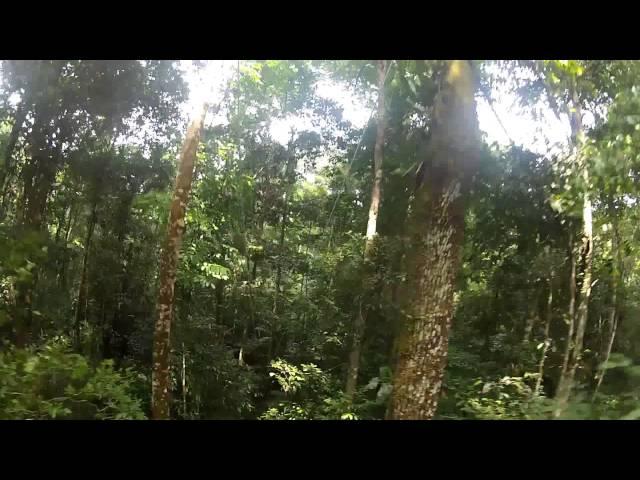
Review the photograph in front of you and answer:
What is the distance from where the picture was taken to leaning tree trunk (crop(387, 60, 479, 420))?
2.33 meters

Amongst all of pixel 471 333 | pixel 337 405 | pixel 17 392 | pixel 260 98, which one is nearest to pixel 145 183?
pixel 260 98

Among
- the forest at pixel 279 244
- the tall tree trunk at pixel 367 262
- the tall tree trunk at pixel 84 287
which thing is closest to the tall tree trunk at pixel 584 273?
the forest at pixel 279 244

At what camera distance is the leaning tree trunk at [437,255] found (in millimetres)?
2330

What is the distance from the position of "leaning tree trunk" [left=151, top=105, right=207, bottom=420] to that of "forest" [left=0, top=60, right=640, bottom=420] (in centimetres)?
1

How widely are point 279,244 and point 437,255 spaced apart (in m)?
2.44

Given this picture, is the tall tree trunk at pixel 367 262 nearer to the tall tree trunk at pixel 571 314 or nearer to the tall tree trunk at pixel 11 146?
the tall tree trunk at pixel 571 314

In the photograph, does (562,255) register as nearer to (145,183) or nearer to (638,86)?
(638,86)

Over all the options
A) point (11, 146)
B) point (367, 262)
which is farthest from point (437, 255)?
point (11, 146)

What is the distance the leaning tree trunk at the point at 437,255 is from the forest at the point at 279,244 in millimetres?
773

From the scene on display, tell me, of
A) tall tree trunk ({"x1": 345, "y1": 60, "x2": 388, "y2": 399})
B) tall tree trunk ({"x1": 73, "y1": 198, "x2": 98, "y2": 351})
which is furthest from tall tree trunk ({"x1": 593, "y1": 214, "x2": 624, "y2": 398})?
tall tree trunk ({"x1": 73, "y1": 198, "x2": 98, "y2": 351})

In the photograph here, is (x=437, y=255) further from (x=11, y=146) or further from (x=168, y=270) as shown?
(x=11, y=146)

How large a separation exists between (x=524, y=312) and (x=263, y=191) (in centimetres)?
254

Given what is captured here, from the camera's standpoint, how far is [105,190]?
163 inches

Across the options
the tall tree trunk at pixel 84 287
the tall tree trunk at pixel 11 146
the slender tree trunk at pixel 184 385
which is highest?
the tall tree trunk at pixel 11 146
